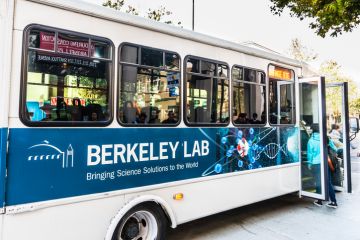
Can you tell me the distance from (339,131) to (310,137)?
1.12m

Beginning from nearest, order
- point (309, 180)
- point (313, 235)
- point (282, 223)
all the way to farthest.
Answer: point (313, 235) < point (282, 223) < point (309, 180)

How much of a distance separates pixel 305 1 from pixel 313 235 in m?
6.02

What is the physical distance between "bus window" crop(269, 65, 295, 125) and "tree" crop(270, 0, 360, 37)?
226cm

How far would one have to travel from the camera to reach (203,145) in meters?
4.71

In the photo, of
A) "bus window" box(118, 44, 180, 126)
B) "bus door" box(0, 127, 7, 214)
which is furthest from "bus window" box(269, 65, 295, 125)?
"bus door" box(0, 127, 7, 214)

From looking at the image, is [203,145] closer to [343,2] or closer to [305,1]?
[343,2]

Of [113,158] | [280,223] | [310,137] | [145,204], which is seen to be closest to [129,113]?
[113,158]

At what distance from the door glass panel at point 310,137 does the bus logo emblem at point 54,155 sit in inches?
186

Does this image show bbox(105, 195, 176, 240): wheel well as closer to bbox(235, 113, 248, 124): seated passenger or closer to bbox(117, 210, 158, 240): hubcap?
bbox(117, 210, 158, 240): hubcap

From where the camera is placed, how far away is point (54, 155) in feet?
10.9

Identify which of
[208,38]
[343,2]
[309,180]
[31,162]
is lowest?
[309,180]

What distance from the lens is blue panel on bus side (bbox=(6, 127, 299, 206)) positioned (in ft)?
10.3

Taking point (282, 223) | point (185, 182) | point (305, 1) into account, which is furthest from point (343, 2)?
point (185, 182)

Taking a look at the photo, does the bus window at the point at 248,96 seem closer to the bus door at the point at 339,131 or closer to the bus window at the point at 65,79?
the bus door at the point at 339,131
